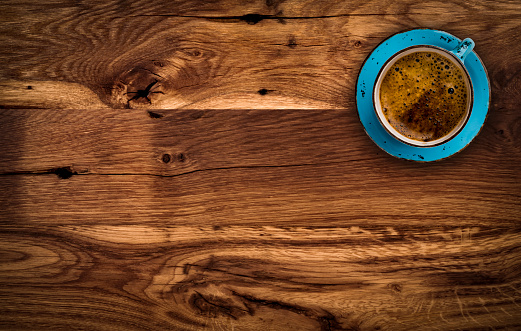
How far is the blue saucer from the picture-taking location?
81 centimetres

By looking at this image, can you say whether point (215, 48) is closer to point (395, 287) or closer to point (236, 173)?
point (236, 173)

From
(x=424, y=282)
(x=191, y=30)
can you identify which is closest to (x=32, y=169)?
(x=191, y=30)

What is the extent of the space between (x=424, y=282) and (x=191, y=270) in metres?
0.61

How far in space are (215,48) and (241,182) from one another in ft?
1.19

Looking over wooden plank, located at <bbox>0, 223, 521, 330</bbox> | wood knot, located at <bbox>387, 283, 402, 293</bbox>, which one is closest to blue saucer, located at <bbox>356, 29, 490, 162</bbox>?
wooden plank, located at <bbox>0, 223, 521, 330</bbox>

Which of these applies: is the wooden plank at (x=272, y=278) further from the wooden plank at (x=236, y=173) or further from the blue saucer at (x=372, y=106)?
the blue saucer at (x=372, y=106)

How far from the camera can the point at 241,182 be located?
873 millimetres

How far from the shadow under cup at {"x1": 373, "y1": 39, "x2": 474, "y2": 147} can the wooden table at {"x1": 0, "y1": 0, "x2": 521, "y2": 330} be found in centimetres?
9

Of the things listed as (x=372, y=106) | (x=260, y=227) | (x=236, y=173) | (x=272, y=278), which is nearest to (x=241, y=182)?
(x=236, y=173)

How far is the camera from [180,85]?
0.88 metres

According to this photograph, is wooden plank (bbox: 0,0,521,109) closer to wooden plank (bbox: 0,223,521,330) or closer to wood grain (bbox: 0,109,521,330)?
wood grain (bbox: 0,109,521,330)

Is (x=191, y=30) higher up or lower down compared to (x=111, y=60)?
higher up

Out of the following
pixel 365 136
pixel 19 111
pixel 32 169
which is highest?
pixel 365 136

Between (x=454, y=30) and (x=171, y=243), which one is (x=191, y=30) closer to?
(x=171, y=243)
